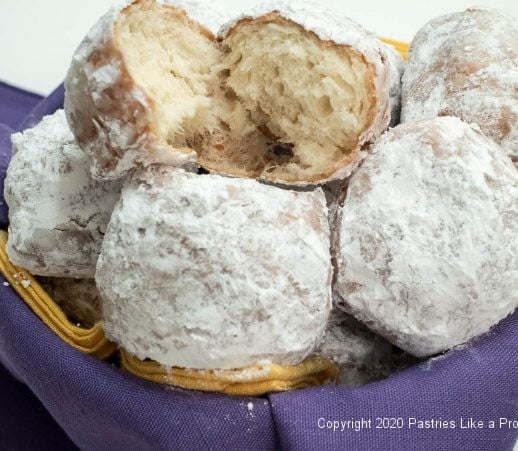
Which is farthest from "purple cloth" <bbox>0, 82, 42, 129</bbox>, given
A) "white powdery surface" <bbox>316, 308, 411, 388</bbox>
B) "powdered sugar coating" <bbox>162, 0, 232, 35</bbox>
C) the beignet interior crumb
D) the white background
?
"white powdery surface" <bbox>316, 308, 411, 388</bbox>

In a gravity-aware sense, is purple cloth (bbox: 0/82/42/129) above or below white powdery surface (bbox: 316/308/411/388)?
below

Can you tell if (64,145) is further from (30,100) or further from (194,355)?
(30,100)

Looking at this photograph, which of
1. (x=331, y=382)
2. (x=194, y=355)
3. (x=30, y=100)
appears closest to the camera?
(x=194, y=355)

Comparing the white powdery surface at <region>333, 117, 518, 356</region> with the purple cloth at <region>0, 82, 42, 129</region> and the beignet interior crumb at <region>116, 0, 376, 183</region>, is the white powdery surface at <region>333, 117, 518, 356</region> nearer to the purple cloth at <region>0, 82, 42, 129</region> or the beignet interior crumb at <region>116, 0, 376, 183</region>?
the beignet interior crumb at <region>116, 0, 376, 183</region>

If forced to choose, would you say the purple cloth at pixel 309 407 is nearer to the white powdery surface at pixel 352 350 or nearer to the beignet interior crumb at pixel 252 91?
the white powdery surface at pixel 352 350

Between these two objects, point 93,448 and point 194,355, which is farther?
point 93,448

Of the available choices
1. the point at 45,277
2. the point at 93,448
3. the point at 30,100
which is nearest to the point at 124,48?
the point at 45,277
